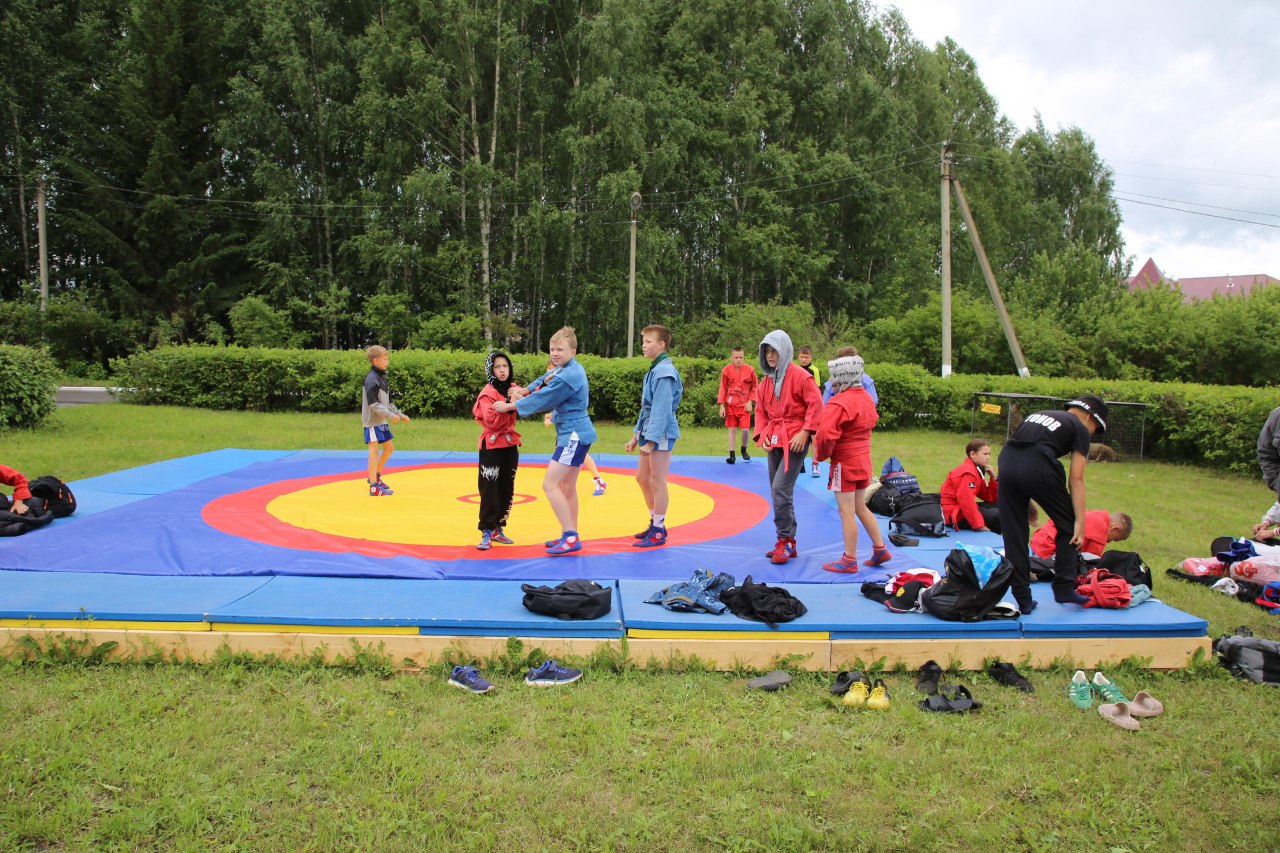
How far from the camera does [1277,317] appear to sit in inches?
637

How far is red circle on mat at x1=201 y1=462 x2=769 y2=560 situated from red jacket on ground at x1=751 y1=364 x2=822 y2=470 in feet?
3.99

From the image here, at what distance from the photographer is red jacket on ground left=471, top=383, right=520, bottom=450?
612 centimetres

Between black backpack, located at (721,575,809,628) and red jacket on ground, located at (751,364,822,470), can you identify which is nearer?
black backpack, located at (721,575,809,628)

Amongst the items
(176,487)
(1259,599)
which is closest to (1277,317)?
(1259,599)

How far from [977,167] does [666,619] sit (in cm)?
3894

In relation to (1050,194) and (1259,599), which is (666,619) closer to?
(1259,599)

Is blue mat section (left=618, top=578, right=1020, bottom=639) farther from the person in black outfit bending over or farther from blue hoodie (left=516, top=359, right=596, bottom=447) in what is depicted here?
blue hoodie (left=516, top=359, right=596, bottom=447)

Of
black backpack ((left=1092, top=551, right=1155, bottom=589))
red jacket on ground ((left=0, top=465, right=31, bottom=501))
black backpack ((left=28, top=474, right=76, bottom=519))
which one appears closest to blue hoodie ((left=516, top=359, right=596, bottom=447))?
black backpack ((left=1092, top=551, right=1155, bottom=589))

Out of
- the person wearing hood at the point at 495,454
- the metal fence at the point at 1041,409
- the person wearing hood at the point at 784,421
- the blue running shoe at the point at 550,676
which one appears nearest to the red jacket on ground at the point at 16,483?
the person wearing hood at the point at 495,454

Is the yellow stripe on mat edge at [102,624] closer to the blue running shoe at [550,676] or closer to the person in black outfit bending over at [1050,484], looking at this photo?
the blue running shoe at [550,676]

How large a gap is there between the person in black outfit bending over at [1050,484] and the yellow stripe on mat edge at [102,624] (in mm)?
4741

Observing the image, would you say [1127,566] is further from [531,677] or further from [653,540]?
[531,677]

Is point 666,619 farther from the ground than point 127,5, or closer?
closer

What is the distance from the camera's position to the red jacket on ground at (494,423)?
612cm
